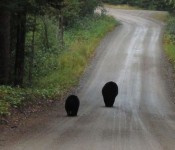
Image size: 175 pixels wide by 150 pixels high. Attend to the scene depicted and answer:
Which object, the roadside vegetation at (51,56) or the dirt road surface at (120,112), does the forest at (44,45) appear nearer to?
the roadside vegetation at (51,56)

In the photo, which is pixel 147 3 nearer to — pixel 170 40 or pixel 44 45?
pixel 170 40

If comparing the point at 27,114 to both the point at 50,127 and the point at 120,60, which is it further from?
the point at 120,60

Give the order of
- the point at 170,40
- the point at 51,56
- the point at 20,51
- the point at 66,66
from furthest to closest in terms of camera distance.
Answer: the point at 170,40 → the point at 51,56 → the point at 66,66 → the point at 20,51

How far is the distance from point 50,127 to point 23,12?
8386mm

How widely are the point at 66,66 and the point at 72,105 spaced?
1781cm

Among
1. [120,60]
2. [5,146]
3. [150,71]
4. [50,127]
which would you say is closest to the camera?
[5,146]

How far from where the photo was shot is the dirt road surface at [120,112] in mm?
12219

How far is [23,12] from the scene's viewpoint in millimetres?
21797

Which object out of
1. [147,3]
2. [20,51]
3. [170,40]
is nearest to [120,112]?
[20,51]

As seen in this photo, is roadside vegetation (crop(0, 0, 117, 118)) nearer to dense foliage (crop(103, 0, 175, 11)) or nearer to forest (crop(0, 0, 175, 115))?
forest (crop(0, 0, 175, 115))

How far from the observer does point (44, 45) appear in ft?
129

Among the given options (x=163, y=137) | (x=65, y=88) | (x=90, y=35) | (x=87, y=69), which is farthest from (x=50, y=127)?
(x=90, y=35)

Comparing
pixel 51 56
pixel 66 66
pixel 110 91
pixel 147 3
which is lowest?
pixel 66 66

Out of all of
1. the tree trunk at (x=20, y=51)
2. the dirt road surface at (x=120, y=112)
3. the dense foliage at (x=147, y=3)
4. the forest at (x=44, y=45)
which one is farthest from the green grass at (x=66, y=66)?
the dense foliage at (x=147, y=3)
